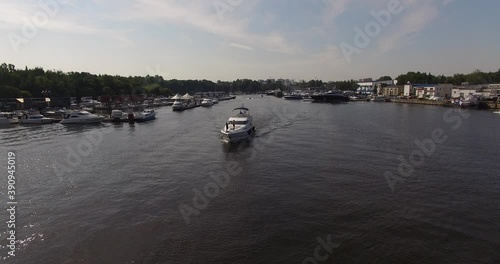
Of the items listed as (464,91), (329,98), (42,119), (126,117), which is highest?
(464,91)

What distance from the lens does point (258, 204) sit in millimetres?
17578

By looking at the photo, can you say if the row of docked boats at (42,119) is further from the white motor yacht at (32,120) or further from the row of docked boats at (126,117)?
the row of docked boats at (126,117)

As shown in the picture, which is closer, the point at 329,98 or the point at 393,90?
the point at 329,98

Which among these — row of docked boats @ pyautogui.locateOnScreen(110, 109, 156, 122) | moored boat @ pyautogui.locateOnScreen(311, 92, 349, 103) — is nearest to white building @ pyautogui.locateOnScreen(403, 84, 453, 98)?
moored boat @ pyautogui.locateOnScreen(311, 92, 349, 103)

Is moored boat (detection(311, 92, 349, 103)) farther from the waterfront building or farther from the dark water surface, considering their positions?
the dark water surface

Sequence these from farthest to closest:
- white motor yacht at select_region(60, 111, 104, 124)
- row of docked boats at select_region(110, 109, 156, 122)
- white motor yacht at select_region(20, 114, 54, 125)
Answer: row of docked boats at select_region(110, 109, 156, 122)
white motor yacht at select_region(60, 111, 104, 124)
white motor yacht at select_region(20, 114, 54, 125)

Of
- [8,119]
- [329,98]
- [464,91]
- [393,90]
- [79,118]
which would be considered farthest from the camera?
[393,90]

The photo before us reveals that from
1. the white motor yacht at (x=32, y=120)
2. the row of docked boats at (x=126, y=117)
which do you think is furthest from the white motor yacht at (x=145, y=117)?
the white motor yacht at (x=32, y=120)

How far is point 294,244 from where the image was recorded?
44.2 ft

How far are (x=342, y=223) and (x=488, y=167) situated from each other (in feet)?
53.6

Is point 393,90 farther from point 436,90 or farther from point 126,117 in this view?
point 126,117

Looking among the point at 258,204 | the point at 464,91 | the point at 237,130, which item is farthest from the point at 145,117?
the point at 464,91

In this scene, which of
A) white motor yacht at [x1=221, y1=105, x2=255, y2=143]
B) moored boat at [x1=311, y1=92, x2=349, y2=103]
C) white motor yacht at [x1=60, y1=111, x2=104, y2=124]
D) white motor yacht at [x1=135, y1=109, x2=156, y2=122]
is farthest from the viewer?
moored boat at [x1=311, y1=92, x2=349, y2=103]

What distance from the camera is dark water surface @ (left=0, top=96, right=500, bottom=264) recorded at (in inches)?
515
